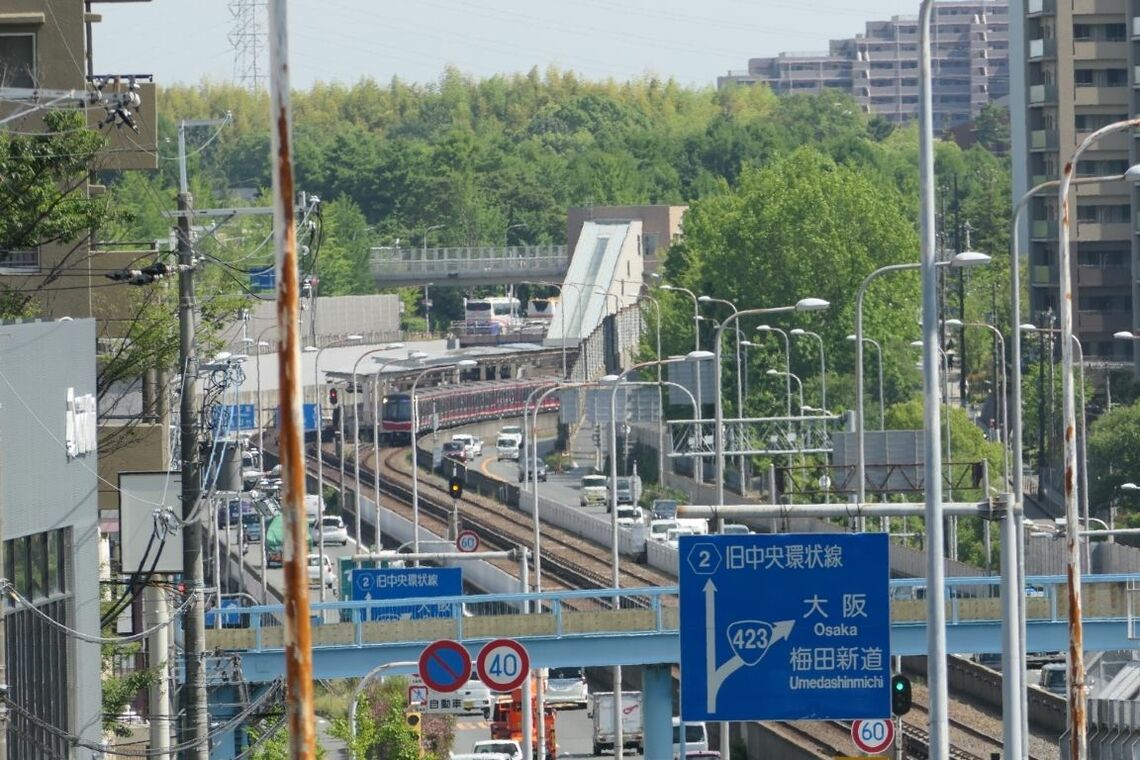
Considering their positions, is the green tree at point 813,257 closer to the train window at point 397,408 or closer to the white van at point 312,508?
the train window at point 397,408

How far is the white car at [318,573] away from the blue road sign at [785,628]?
45418 millimetres

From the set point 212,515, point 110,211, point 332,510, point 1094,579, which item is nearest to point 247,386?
point 332,510

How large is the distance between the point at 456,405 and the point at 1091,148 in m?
30.5

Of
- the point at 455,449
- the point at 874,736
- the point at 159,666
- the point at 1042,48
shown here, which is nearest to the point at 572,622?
the point at 874,736

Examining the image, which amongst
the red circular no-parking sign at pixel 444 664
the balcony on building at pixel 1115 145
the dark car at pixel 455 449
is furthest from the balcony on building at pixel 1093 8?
the red circular no-parking sign at pixel 444 664

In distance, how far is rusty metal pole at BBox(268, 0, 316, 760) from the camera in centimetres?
1308

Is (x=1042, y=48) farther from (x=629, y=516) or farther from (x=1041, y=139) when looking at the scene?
(x=629, y=516)

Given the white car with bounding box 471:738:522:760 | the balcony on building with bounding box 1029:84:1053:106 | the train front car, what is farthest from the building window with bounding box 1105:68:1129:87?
the white car with bounding box 471:738:522:760

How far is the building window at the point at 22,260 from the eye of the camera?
38625 millimetres

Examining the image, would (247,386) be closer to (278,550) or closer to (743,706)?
(278,550)

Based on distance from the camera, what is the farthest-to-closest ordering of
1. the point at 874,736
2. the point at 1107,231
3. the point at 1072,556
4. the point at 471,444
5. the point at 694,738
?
the point at 471,444, the point at 1107,231, the point at 694,738, the point at 874,736, the point at 1072,556

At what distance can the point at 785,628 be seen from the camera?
832 inches

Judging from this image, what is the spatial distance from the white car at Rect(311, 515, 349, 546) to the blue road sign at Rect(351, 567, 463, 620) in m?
29.7

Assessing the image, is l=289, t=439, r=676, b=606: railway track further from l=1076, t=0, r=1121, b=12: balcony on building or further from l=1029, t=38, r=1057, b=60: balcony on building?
l=1076, t=0, r=1121, b=12: balcony on building
